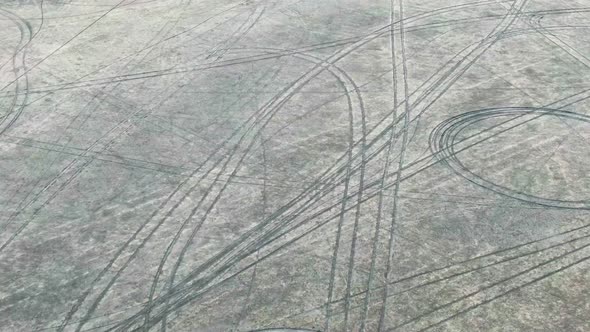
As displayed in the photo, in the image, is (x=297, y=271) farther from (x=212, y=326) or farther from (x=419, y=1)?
(x=419, y=1)

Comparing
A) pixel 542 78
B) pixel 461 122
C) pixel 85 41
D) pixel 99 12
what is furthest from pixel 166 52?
pixel 542 78

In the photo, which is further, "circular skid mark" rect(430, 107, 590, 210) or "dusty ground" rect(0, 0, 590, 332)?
"circular skid mark" rect(430, 107, 590, 210)

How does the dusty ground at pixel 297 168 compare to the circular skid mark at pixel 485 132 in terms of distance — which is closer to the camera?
the dusty ground at pixel 297 168

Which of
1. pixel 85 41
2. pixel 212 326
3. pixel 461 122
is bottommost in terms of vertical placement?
pixel 212 326
